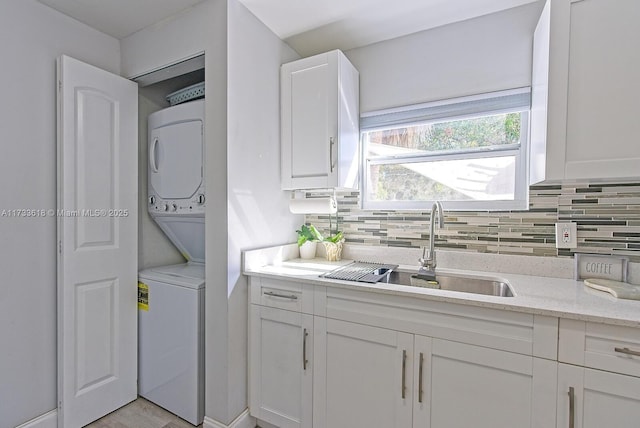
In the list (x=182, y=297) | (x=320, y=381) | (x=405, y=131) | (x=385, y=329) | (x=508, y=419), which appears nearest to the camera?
(x=508, y=419)

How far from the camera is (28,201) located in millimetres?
1595

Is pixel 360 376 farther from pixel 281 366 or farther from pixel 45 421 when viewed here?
pixel 45 421

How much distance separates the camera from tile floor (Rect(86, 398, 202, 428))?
174 centimetres

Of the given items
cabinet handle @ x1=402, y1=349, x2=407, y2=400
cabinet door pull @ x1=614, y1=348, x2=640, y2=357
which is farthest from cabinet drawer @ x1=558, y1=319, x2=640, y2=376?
cabinet handle @ x1=402, y1=349, x2=407, y2=400

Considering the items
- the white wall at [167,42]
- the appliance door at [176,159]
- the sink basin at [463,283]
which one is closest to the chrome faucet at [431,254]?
the sink basin at [463,283]

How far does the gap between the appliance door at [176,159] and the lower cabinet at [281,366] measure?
0.90 meters

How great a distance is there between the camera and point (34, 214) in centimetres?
162

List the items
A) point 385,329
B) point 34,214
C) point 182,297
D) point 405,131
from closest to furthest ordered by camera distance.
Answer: point 385,329, point 34,214, point 182,297, point 405,131

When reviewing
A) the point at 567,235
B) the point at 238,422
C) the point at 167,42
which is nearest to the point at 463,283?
the point at 567,235

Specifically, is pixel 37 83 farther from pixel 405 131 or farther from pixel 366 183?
pixel 405 131

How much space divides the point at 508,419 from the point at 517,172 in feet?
4.15

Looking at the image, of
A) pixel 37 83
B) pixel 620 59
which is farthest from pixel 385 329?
pixel 37 83

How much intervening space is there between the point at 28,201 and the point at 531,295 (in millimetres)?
2462

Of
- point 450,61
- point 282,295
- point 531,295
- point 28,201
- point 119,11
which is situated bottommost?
point 282,295
